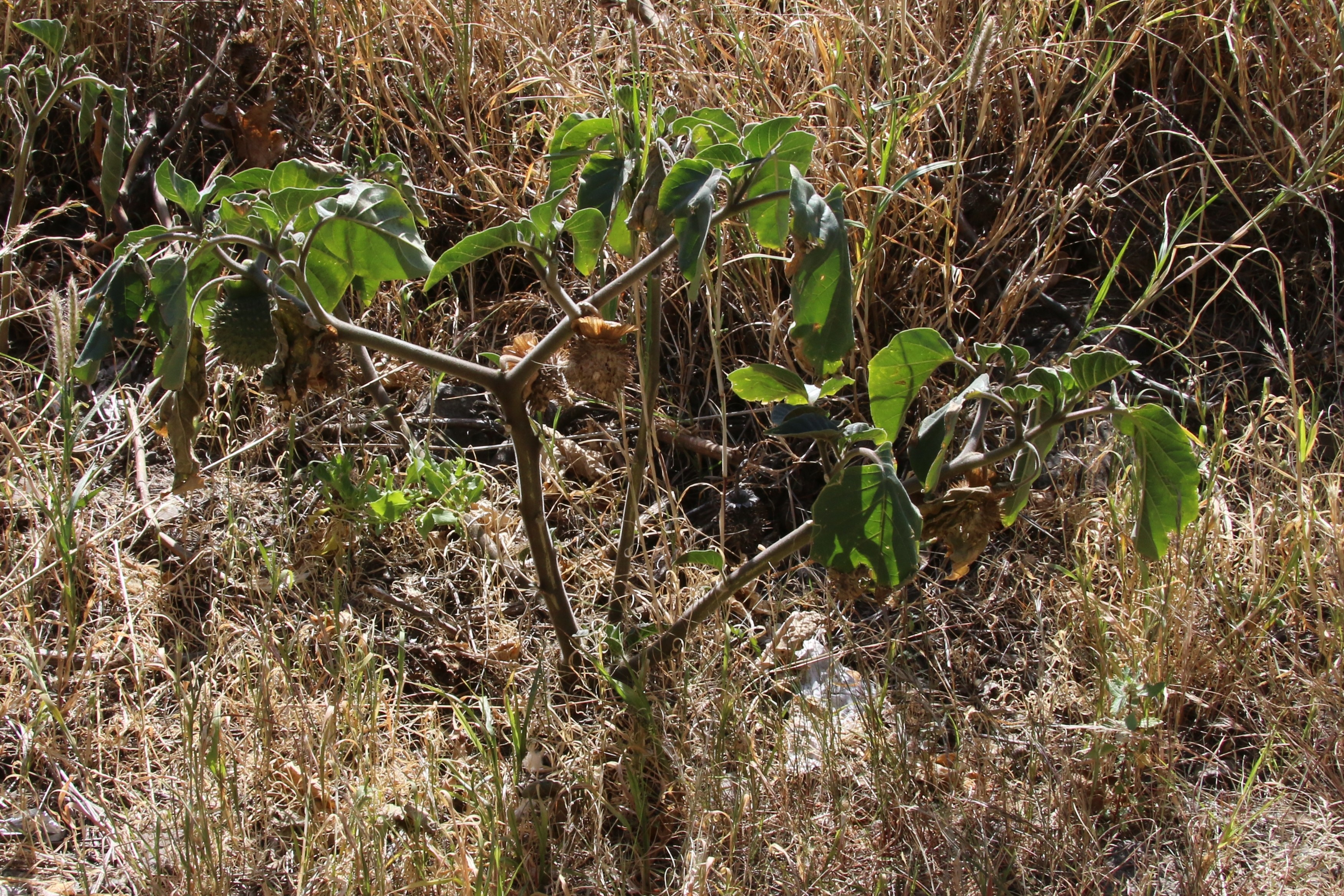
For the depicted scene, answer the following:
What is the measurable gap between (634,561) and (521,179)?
1.01 metres

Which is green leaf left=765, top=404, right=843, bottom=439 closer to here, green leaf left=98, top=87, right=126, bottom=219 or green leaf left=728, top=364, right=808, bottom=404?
green leaf left=728, top=364, right=808, bottom=404

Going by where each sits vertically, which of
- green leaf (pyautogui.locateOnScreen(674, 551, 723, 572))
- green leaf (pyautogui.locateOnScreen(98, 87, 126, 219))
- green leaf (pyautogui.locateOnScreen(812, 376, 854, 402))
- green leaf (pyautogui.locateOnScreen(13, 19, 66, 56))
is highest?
green leaf (pyautogui.locateOnScreen(13, 19, 66, 56))

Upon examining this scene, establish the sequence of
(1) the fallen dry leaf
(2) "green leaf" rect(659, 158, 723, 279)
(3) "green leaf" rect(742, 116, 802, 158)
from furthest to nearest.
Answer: (1) the fallen dry leaf, (3) "green leaf" rect(742, 116, 802, 158), (2) "green leaf" rect(659, 158, 723, 279)

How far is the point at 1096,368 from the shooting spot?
1177 mm

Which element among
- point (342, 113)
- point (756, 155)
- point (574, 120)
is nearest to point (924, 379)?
point (756, 155)

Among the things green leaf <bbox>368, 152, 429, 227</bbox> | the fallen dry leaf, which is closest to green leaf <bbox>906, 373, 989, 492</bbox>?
green leaf <bbox>368, 152, 429, 227</bbox>

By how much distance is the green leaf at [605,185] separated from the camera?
1.31 metres

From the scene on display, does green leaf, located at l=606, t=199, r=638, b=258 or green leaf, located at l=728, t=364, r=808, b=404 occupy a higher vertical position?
green leaf, located at l=606, t=199, r=638, b=258

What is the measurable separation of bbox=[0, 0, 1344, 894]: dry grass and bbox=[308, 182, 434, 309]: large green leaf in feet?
2.01

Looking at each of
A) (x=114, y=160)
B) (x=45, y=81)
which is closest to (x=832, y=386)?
(x=114, y=160)

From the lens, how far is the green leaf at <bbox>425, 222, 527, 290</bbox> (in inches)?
44.2

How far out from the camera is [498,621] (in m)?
1.88

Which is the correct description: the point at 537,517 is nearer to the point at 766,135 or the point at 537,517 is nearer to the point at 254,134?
the point at 766,135

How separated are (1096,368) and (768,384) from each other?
383 mm
